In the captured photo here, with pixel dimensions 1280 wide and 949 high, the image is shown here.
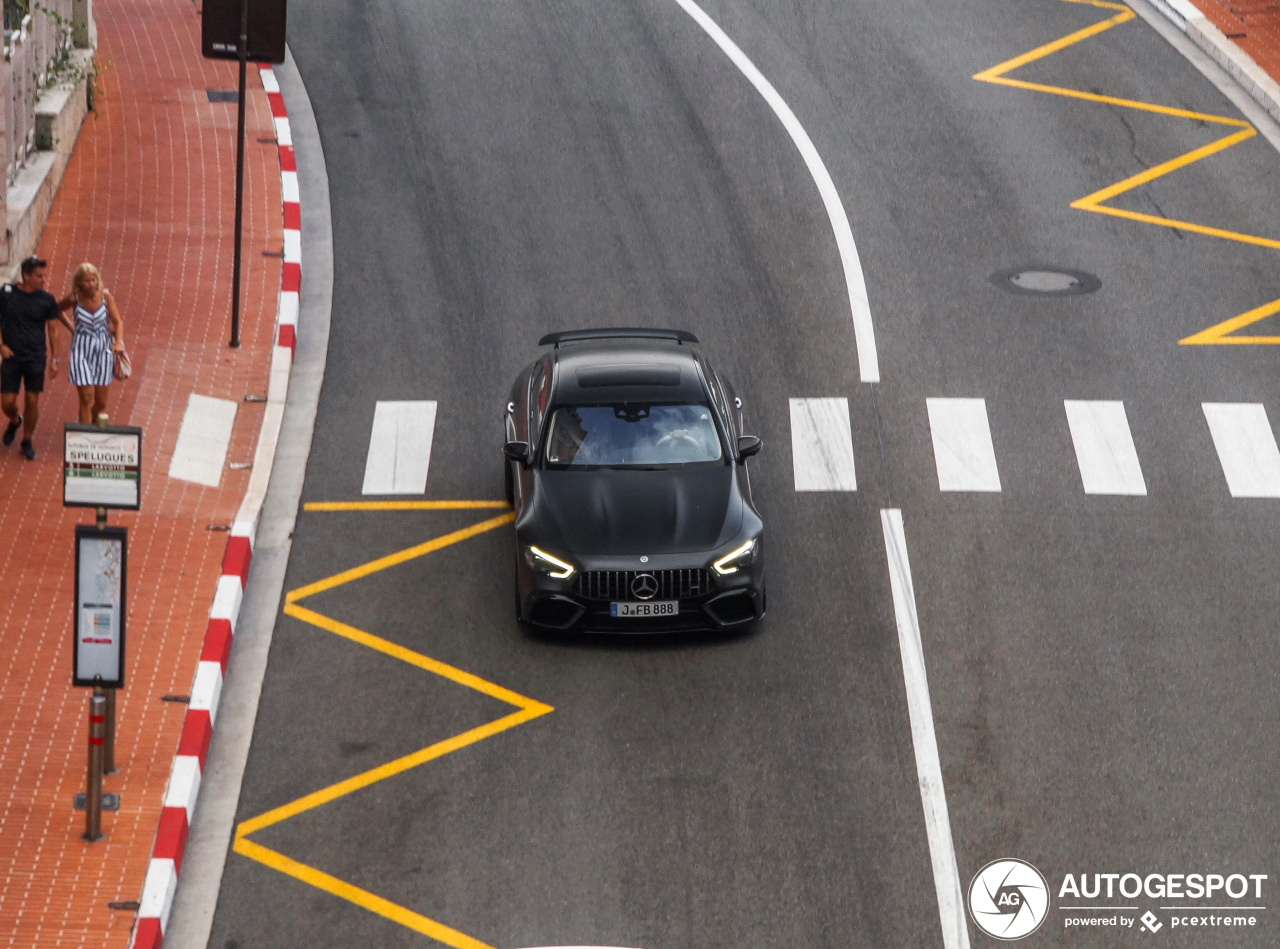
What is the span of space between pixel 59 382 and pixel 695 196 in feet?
26.8

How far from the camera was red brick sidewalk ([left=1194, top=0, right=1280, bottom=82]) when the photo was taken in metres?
25.4

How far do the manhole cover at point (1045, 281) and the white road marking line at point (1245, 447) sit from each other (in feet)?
8.76

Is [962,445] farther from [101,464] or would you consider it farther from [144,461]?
[101,464]

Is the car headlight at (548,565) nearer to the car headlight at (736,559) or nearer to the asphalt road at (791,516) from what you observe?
the asphalt road at (791,516)

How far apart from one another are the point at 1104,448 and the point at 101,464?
958 centimetres

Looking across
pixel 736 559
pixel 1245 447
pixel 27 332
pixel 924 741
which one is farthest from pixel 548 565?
pixel 1245 447

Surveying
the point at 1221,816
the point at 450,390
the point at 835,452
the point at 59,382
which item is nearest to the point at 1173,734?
the point at 1221,816

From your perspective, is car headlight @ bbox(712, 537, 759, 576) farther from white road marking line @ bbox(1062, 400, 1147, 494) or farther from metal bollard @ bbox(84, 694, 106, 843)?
metal bollard @ bbox(84, 694, 106, 843)

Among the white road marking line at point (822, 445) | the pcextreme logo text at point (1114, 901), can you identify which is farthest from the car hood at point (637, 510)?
the pcextreme logo text at point (1114, 901)

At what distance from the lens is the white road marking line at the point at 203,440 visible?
15445 millimetres

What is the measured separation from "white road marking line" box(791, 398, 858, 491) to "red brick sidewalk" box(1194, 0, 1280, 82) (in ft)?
38.3

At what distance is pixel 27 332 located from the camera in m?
14.7

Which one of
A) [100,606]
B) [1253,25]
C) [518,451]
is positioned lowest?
[1253,25]

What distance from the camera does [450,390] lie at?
1725 centimetres
